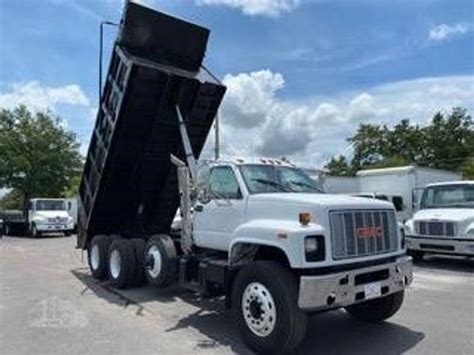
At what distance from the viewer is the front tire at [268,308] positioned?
6.60 metres

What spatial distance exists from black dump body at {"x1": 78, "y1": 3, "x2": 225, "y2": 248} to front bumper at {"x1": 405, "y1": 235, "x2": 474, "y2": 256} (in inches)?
250

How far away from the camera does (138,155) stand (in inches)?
453

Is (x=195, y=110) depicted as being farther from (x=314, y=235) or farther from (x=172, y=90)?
(x=314, y=235)

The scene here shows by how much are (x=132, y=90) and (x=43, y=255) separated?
34.9 ft

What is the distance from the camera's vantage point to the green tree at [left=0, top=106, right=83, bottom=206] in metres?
39.8

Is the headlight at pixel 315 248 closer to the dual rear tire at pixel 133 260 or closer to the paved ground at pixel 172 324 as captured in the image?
the paved ground at pixel 172 324

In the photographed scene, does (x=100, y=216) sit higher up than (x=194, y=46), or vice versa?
(x=194, y=46)

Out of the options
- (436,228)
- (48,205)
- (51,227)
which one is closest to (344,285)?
(436,228)

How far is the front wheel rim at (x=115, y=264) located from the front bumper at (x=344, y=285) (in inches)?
208

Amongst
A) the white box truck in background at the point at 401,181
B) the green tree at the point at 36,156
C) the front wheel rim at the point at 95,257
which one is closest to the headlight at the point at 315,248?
the front wheel rim at the point at 95,257

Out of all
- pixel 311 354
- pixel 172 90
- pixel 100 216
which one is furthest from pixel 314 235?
pixel 100 216

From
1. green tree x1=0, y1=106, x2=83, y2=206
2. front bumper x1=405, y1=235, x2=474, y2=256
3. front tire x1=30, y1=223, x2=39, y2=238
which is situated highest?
green tree x1=0, y1=106, x2=83, y2=206

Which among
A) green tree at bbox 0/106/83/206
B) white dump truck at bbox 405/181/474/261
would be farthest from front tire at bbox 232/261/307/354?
green tree at bbox 0/106/83/206

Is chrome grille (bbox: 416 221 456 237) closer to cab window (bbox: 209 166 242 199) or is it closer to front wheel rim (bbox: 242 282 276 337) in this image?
cab window (bbox: 209 166 242 199)
